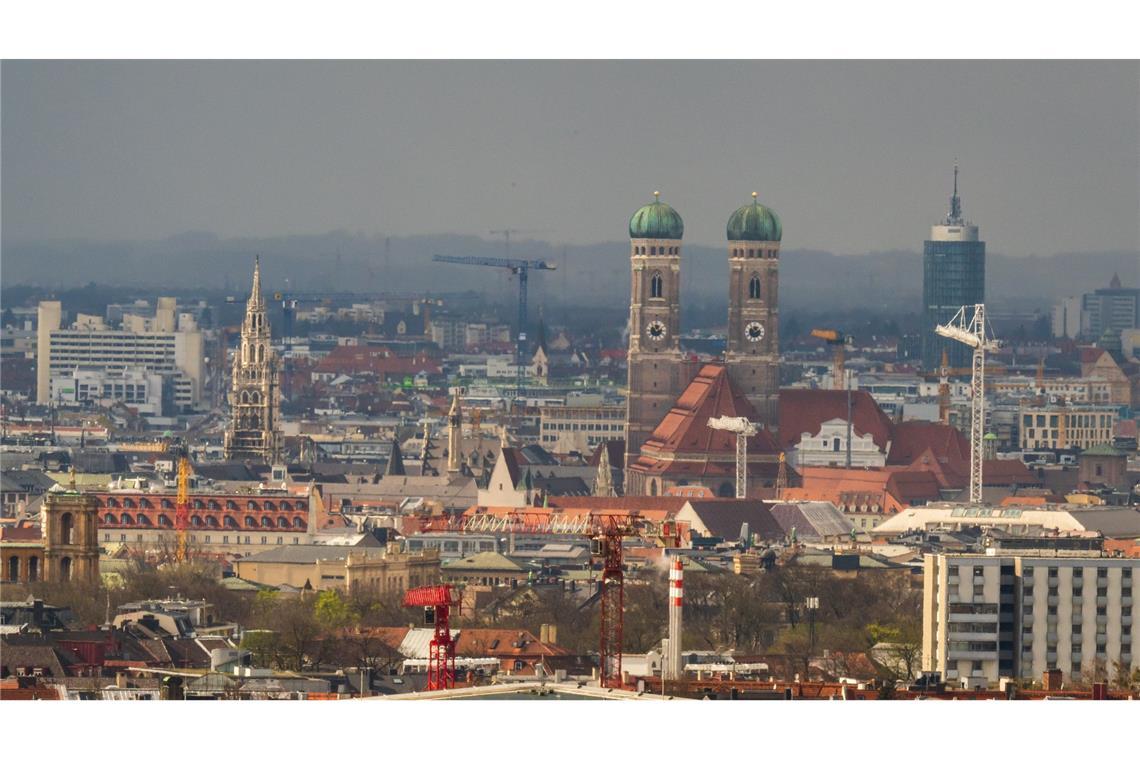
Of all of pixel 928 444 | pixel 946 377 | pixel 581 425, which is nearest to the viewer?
pixel 928 444

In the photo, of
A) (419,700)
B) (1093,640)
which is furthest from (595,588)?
(419,700)

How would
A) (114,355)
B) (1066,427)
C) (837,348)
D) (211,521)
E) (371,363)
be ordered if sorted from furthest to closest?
(371,363)
(114,355)
(837,348)
(1066,427)
(211,521)

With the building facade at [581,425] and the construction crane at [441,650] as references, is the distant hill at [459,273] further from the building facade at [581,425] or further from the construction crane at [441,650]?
the construction crane at [441,650]

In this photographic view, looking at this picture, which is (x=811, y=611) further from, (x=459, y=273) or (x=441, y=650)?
(x=459, y=273)

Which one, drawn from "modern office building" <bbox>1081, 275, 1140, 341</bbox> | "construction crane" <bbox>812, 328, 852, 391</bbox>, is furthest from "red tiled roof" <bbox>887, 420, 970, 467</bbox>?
"modern office building" <bbox>1081, 275, 1140, 341</bbox>

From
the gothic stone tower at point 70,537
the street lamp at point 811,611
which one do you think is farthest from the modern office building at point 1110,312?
the street lamp at point 811,611

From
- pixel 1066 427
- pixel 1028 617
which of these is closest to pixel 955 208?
pixel 1066 427
